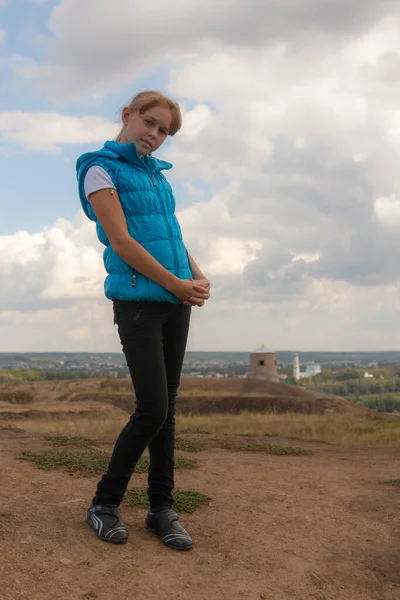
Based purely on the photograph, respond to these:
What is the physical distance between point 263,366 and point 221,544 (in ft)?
101

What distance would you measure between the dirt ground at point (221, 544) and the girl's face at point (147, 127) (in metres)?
2.12

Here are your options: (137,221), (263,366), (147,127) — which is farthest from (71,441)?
(263,366)

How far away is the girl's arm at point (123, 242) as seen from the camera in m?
3.14

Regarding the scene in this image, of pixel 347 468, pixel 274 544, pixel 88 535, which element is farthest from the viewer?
pixel 347 468

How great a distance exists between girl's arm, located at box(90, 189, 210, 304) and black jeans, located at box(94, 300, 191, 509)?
0.51 feet

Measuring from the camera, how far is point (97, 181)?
10.5 ft

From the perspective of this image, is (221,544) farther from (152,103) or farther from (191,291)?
(152,103)

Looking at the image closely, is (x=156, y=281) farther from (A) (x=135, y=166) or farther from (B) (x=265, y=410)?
(B) (x=265, y=410)

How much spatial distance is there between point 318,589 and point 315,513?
1144 mm

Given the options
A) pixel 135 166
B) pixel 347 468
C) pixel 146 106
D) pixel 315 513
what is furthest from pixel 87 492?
pixel 347 468

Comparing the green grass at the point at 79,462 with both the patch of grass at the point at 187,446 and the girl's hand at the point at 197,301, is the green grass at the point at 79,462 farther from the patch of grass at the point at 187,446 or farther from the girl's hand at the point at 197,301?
the girl's hand at the point at 197,301

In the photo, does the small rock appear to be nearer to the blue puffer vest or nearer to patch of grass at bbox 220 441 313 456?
the blue puffer vest

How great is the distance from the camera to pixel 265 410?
23609 mm

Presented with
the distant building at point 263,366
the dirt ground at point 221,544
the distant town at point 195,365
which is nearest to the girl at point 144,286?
the dirt ground at point 221,544
